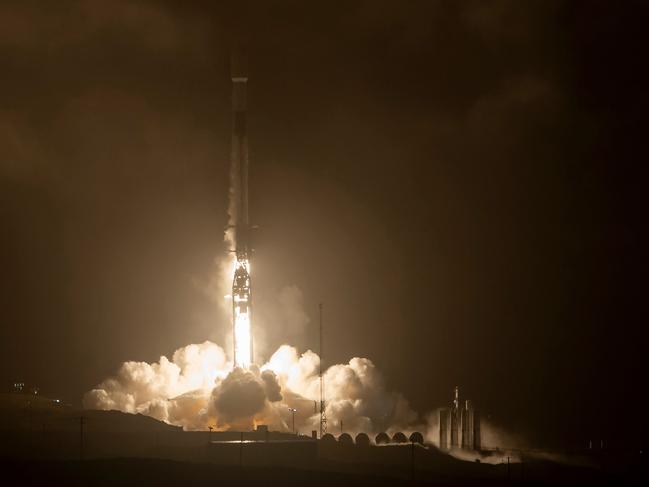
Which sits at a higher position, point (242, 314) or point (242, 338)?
point (242, 314)

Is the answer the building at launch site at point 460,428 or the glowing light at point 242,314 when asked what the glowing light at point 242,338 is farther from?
the building at launch site at point 460,428

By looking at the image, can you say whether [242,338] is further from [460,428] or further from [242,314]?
[460,428]

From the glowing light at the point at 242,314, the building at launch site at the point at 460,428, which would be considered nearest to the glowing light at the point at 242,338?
the glowing light at the point at 242,314

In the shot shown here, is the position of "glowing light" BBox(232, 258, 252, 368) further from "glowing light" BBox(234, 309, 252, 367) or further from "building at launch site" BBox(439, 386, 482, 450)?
"building at launch site" BBox(439, 386, 482, 450)

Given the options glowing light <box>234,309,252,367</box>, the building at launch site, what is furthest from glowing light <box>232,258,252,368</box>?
the building at launch site

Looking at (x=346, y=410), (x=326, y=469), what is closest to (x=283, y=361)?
(x=346, y=410)

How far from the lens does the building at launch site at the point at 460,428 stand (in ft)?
503

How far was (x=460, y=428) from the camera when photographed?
508ft

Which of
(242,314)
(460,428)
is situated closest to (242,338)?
(242,314)

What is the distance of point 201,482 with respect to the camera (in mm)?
119750

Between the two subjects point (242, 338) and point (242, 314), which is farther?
point (242, 338)

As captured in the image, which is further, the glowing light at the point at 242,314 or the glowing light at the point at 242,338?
the glowing light at the point at 242,338

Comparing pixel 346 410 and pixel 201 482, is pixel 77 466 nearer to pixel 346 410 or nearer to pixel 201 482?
pixel 201 482

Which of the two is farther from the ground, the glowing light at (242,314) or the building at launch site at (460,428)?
the glowing light at (242,314)
